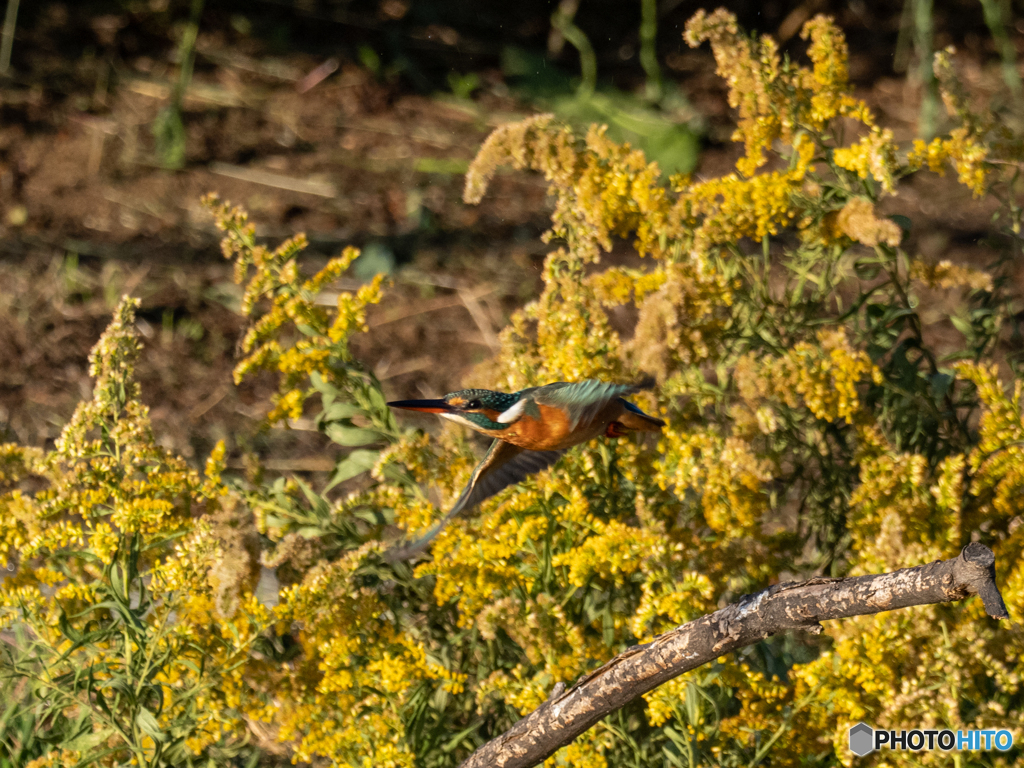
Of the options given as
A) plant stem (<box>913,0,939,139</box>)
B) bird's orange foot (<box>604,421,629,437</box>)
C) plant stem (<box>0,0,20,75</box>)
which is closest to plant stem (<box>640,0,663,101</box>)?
plant stem (<box>913,0,939,139</box>)

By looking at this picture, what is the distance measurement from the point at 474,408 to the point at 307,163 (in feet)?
10.0

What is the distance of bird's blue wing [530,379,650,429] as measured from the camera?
135 centimetres

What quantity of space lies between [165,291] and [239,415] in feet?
2.13

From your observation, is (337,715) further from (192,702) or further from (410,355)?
(410,355)

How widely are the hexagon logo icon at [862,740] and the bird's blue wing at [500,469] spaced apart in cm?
56

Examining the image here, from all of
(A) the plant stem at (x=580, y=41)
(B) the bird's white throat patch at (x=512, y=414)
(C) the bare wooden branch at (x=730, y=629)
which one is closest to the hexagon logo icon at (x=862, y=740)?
(C) the bare wooden branch at (x=730, y=629)

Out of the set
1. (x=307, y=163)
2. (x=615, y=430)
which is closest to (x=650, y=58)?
(x=307, y=163)

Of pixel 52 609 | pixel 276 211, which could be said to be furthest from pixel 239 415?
pixel 52 609

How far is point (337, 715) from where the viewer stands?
170cm

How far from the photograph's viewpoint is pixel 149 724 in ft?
4.67

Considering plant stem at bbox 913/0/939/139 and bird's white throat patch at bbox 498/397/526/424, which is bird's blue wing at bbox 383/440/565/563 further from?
plant stem at bbox 913/0/939/139

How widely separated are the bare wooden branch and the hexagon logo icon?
35 cm

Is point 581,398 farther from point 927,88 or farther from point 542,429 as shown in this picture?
point 927,88

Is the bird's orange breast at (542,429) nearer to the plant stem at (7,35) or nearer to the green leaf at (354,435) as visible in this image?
the green leaf at (354,435)
